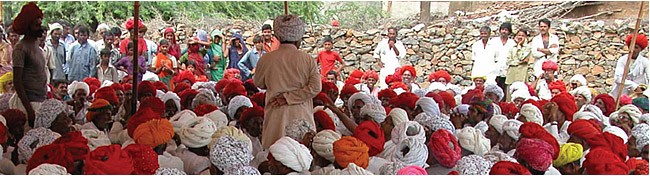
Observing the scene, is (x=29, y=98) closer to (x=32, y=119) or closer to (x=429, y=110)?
(x=32, y=119)

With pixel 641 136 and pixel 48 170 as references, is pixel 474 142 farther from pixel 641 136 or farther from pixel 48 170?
pixel 48 170

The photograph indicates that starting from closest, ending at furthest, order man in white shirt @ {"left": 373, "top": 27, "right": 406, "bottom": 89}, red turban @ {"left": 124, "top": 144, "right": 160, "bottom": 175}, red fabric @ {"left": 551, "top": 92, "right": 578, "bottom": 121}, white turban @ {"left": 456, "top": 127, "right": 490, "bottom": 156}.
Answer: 1. red turban @ {"left": 124, "top": 144, "right": 160, "bottom": 175}
2. white turban @ {"left": 456, "top": 127, "right": 490, "bottom": 156}
3. red fabric @ {"left": 551, "top": 92, "right": 578, "bottom": 121}
4. man in white shirt @ {"left": 373, "top": 27, "right": 406, "bottom": 89}

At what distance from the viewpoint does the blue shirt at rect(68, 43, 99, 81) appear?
27.8 ft

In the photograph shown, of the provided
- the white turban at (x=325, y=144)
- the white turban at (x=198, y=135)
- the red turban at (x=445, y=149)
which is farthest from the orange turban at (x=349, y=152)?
the white turban at (x=198, y=135)

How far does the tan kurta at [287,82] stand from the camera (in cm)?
468

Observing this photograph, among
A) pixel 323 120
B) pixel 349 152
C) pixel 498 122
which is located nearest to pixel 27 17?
pixel 323 120

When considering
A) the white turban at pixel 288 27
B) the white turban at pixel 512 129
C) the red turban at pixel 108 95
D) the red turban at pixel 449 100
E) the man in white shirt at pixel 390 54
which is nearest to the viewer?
the white turban at pixel 512 129

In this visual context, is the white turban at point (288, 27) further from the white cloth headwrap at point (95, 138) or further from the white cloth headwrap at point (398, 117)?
the white cloth headwrap at point (95, 138)

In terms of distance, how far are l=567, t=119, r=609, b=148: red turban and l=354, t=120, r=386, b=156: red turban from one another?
1.25m

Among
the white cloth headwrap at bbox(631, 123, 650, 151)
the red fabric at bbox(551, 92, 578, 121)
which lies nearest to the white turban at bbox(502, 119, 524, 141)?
the white cloth headwrap at bbox(631, 123, 650, 151)

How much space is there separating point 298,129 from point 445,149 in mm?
871

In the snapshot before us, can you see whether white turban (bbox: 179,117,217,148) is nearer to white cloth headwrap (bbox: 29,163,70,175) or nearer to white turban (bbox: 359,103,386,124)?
white cloth headwrap (bbox: 29,163,70,175)

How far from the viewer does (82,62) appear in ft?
27.9

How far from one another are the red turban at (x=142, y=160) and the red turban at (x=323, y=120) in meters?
1.65
